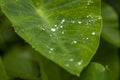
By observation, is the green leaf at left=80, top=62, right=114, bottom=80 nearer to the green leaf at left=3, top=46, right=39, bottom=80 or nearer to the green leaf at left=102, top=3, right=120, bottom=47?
the green leaf at left=3, top=46, right=39, bottom=80

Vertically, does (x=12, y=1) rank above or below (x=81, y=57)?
above

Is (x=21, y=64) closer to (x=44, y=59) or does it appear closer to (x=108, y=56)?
(x=44, y=59)

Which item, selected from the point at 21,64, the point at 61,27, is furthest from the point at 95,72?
the point at 21,64

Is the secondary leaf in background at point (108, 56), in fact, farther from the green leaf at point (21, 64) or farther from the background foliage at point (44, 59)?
the green leaf at point (21, 64)

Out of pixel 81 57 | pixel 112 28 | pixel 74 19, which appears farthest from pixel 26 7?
pixel 112 28

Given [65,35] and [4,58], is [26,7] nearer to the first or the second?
[65,35]
